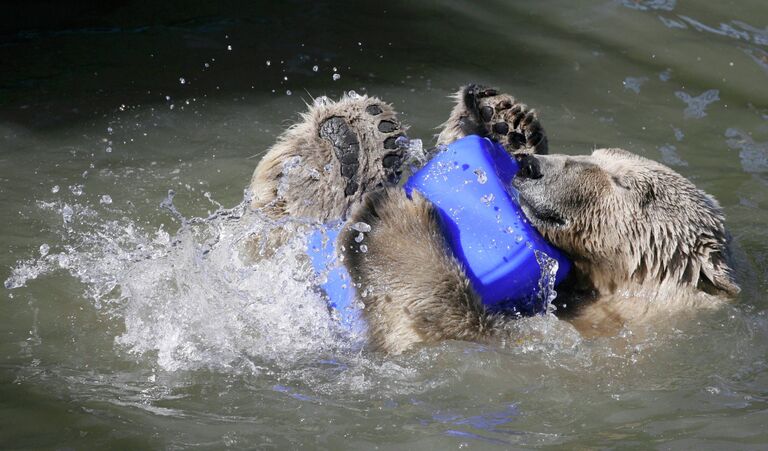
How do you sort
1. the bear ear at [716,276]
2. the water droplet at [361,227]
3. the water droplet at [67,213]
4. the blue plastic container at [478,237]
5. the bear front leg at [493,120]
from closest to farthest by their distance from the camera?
the water droplet at [361,227]
the blue plastic container at [478,237]
the bear ear at [716,276]
the bear front leg at [493,120]
the water droplet at [67,213]

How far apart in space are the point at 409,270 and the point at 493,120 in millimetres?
1162

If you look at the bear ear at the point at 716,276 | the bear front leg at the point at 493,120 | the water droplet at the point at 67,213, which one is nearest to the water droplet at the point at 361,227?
the bear front leg at the point at 493,120

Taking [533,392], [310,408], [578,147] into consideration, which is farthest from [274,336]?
[578,147]

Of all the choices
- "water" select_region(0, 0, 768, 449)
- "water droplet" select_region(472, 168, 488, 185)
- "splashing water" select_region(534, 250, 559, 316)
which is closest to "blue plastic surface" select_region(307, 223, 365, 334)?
"water" select_region(0, 0, 768, 449)

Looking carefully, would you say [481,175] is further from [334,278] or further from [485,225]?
[334,278]

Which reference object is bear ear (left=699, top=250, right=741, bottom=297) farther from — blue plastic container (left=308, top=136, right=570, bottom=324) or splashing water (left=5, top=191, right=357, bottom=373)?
splashing water (left=5, top=191, right=357, bottom=373)

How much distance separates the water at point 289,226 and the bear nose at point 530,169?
0.66 meters

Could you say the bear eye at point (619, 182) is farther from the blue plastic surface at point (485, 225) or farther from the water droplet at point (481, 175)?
the water droplet at point (481, 175)

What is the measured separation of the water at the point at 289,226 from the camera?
3.58 metres

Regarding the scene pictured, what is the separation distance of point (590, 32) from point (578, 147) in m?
2.01

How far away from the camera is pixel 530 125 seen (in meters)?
4.69

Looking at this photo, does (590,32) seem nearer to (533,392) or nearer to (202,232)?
(202,232)

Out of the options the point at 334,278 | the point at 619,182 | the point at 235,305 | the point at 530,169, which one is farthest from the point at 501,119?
the point at 235,305

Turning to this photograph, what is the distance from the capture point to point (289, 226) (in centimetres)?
430
